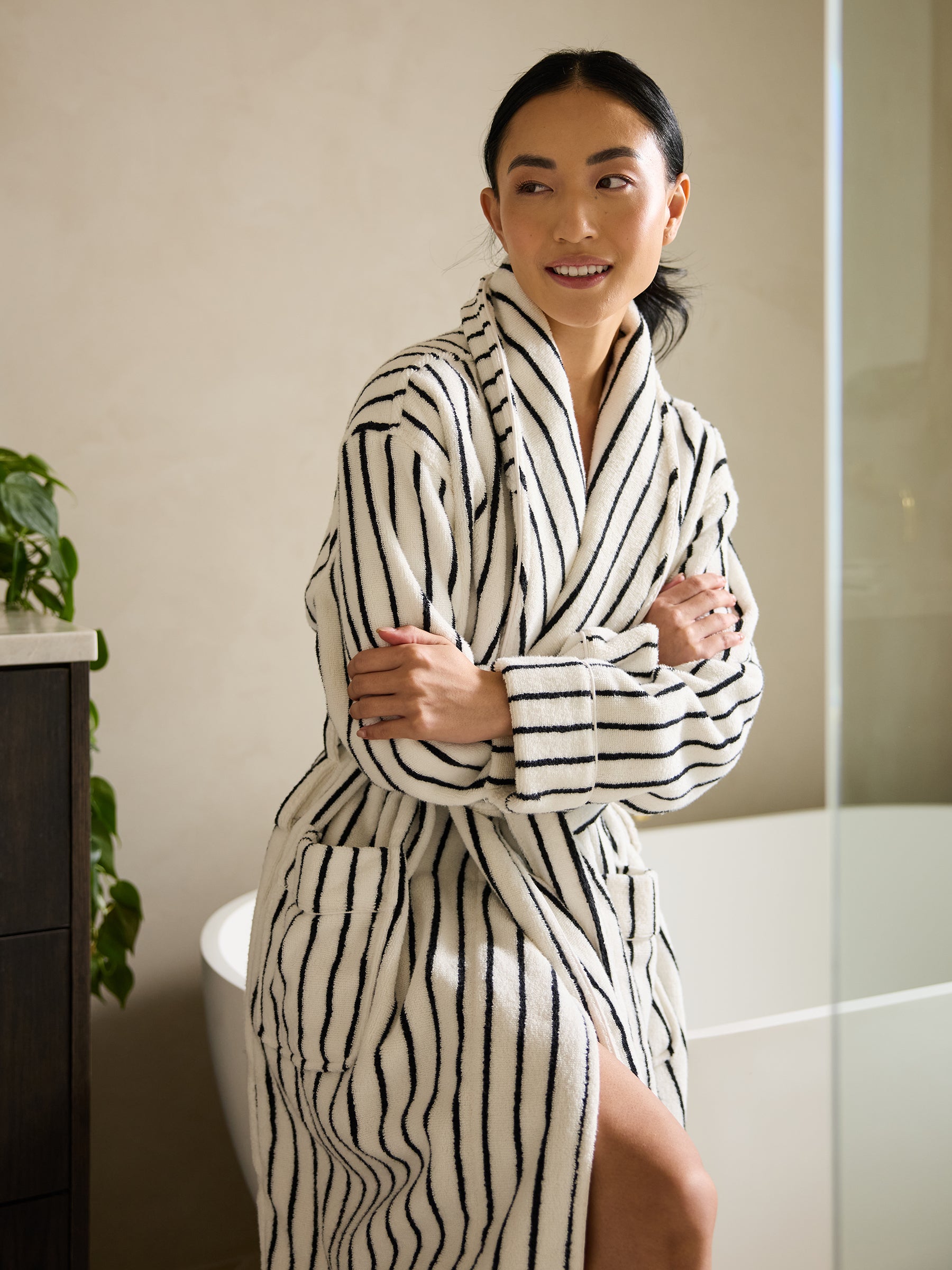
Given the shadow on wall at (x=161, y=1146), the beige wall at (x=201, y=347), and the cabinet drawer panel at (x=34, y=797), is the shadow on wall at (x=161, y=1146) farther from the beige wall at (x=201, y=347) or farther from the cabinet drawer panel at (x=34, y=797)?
the cabinet drawer panel at (x=34, y=797)

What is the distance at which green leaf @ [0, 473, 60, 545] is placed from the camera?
1467mm

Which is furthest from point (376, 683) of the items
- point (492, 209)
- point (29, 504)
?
point (29, 504)

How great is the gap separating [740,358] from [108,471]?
4.59 feet

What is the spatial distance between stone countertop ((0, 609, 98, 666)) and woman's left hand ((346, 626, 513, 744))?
Answer: 35cm

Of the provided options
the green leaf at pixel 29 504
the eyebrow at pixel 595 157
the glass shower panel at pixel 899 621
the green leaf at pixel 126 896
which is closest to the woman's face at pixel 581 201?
the eyebrow at pixel 595 157

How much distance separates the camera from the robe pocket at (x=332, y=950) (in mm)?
1022

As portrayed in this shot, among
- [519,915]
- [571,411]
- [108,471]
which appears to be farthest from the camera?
→ [108,471]

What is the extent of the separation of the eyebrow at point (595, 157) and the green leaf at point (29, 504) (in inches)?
30.1

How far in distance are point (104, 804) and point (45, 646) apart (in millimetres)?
535

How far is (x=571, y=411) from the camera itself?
3.91 ft

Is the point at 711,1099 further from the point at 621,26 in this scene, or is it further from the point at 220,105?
the point at 621,26

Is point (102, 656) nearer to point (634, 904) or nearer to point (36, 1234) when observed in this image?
point (36, 1234)

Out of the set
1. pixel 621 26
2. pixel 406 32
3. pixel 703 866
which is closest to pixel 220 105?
pixel 406 32

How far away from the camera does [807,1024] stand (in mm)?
1491
